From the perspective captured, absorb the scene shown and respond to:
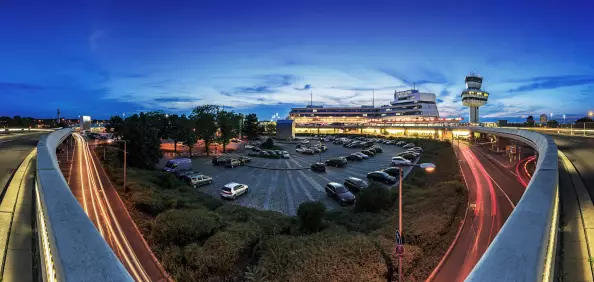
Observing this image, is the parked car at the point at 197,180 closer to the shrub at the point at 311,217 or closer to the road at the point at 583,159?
the shrub at the point at 311,217

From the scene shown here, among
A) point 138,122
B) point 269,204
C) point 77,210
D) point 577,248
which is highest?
point 138,122

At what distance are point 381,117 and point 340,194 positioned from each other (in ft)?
477

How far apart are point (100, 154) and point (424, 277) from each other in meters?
47.4

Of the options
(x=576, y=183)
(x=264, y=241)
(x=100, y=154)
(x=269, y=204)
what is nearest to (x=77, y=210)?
(x=264, y=241)

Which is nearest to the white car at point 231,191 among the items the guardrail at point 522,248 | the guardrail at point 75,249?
the guardrail at point 75,249

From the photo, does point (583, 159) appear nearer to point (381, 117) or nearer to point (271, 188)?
point (271, 188)

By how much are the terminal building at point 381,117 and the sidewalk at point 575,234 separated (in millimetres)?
90656

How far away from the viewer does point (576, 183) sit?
59.2 feet

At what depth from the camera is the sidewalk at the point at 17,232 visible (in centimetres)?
959

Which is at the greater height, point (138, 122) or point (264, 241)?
point (138, 122)

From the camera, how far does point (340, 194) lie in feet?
84.4

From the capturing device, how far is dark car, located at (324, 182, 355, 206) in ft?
81.7

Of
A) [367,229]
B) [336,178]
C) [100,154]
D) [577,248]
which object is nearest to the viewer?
[577,248]

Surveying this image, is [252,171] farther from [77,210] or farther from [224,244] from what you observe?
[77,210]
